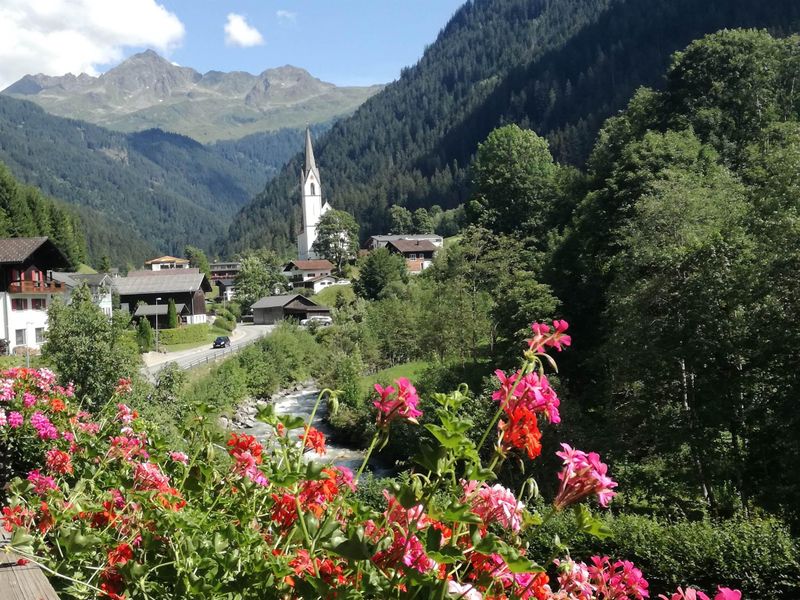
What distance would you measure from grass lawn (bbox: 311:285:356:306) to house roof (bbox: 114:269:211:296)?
14986 mm

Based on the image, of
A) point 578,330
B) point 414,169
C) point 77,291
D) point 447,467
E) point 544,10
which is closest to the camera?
point 447,467

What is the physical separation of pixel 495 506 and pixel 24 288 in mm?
34728

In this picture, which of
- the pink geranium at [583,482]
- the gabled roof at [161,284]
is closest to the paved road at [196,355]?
the gabled roof at [161,284]

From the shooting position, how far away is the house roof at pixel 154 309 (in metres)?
51.7

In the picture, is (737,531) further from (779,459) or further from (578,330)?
(578,330)

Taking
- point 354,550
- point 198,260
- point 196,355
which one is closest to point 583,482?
point 354,550

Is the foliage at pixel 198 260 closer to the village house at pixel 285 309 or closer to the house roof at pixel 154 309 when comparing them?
the village house at pixel 285 309

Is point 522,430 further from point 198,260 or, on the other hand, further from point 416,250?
point 198,260

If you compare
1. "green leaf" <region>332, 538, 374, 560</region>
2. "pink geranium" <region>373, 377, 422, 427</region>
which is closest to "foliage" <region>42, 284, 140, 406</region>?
"pink geranium" <region>373, 377, 422, 427</region>

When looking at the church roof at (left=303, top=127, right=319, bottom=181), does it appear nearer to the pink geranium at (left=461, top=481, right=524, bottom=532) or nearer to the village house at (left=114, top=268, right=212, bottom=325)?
the village house at (left=114, top=268, right=212, bottom=325)

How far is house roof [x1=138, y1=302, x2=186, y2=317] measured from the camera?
5172 cm

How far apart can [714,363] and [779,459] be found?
229 cm

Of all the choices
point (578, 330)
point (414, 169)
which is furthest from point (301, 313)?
point (414, 169)

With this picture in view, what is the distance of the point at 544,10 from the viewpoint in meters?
166
